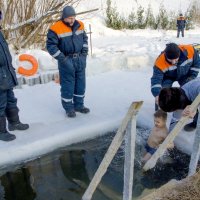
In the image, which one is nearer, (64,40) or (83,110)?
(64,40)

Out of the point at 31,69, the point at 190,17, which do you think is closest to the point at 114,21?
the point at 190,17

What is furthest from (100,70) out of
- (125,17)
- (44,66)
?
(125,17)

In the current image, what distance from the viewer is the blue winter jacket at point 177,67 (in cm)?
469

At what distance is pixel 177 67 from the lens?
4738 mm

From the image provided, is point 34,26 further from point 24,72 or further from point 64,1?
point 24,72

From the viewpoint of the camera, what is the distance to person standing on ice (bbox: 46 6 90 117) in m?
4.88

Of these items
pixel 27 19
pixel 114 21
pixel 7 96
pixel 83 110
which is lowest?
pixel 114 21

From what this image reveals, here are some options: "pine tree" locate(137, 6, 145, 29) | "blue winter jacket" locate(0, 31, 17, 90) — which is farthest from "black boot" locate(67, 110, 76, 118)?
"pine tree" locate(137, 6, 145, 29)

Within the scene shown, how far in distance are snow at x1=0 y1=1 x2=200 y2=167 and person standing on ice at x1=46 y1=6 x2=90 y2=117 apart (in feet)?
1.25

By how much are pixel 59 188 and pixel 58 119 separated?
173 centimetres

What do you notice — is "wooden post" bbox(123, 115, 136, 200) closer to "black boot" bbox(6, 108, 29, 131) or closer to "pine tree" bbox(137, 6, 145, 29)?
"black boot" bbox(6, 108, 29, 131)

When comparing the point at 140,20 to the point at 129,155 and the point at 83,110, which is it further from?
the point at 129,155

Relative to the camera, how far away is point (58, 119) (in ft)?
17.6

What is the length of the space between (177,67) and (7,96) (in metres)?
2.46
